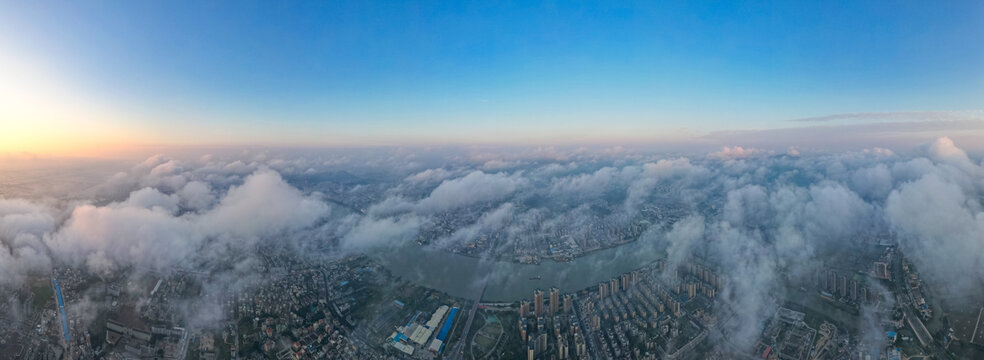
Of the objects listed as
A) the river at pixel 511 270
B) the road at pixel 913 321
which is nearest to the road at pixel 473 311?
the river at pixel 511 270

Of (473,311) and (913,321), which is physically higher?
(913,321)

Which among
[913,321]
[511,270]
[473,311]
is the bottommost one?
[511,270]

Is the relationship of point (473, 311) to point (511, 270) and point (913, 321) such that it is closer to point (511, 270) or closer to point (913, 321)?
point (511, 270)

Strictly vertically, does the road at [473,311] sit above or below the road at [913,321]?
below

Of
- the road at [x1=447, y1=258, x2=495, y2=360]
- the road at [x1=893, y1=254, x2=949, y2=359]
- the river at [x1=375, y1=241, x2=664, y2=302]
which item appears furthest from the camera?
the river at [x1=375, y1=241, x2=664, y2=302]

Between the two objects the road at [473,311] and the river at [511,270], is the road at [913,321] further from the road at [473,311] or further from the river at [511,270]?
the road at [473,311]

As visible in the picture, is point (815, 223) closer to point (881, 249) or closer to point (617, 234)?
point (881, 249)

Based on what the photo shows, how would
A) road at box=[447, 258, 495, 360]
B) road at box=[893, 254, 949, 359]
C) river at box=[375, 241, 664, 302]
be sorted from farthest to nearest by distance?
river at box=[375, 241, 664, 302] < road at box=[447, 258, 495, 360] < road at box=[893, 254, 949, 359]

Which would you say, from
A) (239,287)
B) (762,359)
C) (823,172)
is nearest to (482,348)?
(762,359)

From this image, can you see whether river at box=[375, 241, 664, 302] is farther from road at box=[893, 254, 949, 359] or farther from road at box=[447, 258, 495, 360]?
road at box=[893, 254, 949, 359]

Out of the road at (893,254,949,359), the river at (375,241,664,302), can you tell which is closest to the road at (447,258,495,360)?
the river at (375,241,664,302)

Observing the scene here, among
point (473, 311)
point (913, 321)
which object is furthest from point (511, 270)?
point (913, 321)
